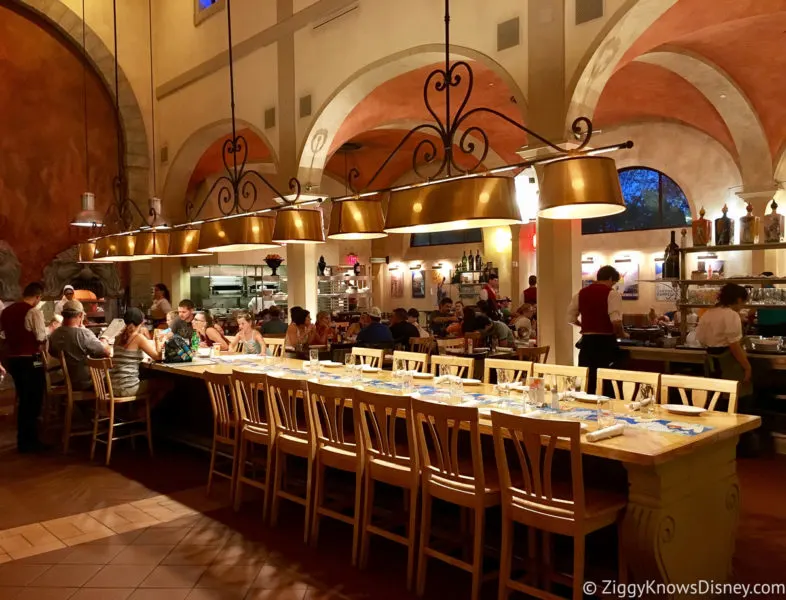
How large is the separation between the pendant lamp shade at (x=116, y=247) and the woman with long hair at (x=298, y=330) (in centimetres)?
188

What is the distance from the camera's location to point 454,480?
10.9 ft

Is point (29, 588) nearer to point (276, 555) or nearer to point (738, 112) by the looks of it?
point (276, 555)

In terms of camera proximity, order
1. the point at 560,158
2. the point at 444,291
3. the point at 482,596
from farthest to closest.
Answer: the point at 444,291 → the point at 482,596 → the point at 560,158

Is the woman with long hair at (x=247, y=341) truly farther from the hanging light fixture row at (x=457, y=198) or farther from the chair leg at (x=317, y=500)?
the chair leg at (x=317, y=500)

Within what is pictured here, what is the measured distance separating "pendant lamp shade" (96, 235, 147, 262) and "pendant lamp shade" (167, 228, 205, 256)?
0.69m

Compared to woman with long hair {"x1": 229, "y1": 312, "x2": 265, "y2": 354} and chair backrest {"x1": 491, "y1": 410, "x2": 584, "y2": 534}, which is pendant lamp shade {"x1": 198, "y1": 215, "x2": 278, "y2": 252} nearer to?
woman with long hair {"x1": 229, "y1": 312, "x2": 265, "y2": 354}

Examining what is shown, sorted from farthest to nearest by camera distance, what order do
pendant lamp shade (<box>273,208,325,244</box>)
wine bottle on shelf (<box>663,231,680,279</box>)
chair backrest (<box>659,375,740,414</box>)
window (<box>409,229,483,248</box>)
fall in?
1. window (<box>409,229,483,248</box>)
2. wine bottle on shelf (<box>663,231,680,279</box>)
3. pendant lamp shade (<box>273,208,325,244</box>)
4. chair backrest (<box>659,375,740,414</box>)

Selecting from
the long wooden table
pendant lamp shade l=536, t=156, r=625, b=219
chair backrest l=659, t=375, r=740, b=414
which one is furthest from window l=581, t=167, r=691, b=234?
pendant lamp shade l=536, t=156, r=625, b=219

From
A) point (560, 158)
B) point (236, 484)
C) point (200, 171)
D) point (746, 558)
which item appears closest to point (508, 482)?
point (560, 158)

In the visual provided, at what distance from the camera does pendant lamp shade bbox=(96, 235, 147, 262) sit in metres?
6.49

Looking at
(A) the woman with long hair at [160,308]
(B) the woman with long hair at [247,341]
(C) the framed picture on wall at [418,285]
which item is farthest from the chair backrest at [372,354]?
(C) the framed picture on wall at [418,285]

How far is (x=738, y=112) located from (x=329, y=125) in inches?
235

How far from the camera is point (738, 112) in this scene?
378 inches

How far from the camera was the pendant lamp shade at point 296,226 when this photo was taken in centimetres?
467
